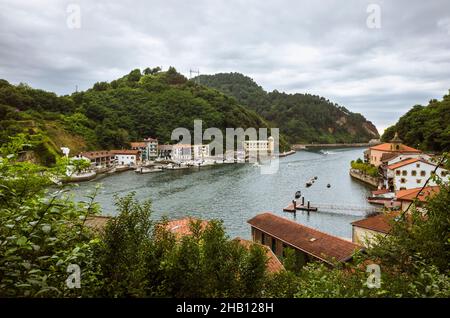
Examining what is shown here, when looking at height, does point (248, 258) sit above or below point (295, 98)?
below

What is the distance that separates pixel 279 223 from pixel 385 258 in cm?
1051

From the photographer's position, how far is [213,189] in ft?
109

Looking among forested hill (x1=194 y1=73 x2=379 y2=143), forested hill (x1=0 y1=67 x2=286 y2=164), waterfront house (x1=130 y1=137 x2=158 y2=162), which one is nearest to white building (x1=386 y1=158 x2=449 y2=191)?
forested hill (x1=0 y1=67 x2=286 y2=164)

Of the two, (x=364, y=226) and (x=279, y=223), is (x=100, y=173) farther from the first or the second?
(x=364, y=226)

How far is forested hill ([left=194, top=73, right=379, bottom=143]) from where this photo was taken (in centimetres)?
12506

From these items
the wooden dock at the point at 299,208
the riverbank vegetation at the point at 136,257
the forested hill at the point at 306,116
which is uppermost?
the forested hill at the point at 306,116

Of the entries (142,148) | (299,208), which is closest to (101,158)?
(142,148)

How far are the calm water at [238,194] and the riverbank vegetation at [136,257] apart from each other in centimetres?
1239

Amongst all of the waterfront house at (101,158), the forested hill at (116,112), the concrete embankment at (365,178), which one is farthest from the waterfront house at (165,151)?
the concrete embankment at (365,178)

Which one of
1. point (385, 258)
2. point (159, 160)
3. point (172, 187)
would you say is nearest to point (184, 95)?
point (159, 160)

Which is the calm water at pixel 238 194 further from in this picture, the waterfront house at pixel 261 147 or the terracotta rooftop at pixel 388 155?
the waterfront house at pixel 261 147

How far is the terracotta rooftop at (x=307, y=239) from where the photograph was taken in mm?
11844

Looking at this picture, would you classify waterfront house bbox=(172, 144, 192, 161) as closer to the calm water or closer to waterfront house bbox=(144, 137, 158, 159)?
waterfront house bbox=(144, 137, 158, 159)

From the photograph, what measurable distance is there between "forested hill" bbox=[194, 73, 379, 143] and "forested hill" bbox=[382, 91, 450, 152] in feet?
218
